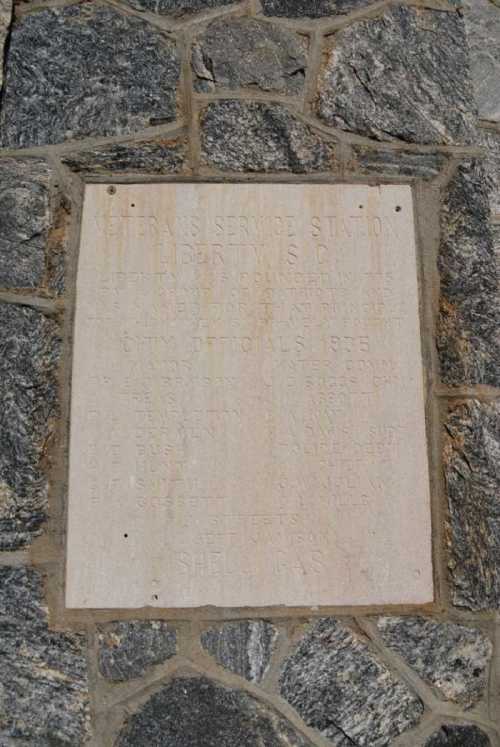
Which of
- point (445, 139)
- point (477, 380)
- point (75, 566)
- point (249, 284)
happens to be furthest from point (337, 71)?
point (75, 566)

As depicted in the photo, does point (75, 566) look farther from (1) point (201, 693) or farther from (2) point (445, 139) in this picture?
(2) point (445, 139)

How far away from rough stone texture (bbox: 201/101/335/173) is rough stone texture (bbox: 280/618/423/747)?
1365 millimetres

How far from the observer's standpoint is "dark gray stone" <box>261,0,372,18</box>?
9.06ft

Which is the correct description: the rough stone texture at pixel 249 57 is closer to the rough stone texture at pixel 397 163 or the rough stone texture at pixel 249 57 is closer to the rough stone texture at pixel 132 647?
the rough stone texture at pixel 397 163

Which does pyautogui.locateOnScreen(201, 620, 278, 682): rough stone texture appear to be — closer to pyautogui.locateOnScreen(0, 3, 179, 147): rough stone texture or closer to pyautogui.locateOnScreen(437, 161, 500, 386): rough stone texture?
pyautogui.locateOnScreen(437, 161, 500, 386): rough stone texture

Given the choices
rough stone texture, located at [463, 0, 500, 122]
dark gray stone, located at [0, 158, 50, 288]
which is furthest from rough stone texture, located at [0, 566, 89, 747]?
rough stone texture, located at [463, 0, 500, 122]

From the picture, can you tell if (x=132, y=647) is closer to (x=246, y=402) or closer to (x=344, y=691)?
(x=344, y=691)

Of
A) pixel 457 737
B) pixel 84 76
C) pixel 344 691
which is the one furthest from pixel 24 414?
pixel 457 737

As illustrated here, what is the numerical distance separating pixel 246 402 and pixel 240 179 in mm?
683

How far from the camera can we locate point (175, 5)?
275 centimetres

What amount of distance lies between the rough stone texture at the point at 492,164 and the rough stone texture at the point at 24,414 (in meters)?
1.65

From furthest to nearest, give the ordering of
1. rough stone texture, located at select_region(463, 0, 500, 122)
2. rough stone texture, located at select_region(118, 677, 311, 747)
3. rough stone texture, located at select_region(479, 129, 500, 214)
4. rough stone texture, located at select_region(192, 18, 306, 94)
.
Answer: rough stone texture, located at select_region(463, 0, 500, 122) < rough stone texture, located at select_region(479, 129, 500, 214) < rough stone texture, located at select_region(192, 18, 306, 94) < rough stone texture, located at select_region(118, 677, 311, 747)

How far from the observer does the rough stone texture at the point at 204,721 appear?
2359 mm

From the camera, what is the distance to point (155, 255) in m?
2.57
